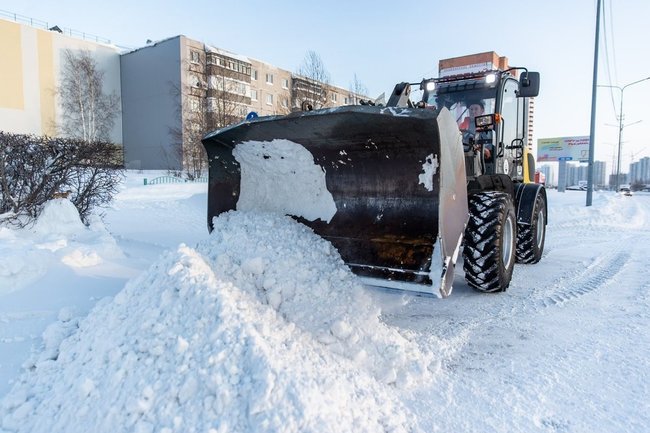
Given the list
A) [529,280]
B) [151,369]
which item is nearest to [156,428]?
[151,369]

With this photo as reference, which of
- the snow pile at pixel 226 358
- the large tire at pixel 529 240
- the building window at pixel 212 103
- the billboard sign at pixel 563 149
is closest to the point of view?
the snow pile at pixel 226 358

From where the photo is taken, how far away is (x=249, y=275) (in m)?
3.17

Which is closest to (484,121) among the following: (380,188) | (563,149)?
(380,188)

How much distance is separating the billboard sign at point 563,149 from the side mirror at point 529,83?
39327mm

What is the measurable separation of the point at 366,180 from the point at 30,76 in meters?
37.1

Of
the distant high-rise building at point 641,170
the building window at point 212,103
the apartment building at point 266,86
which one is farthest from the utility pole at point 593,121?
the distant high-rise building at point 641,170

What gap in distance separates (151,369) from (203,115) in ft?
99.6

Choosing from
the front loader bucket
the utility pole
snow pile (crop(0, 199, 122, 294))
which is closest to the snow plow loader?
the front loader bucket

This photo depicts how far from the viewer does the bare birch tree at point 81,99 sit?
3269cm

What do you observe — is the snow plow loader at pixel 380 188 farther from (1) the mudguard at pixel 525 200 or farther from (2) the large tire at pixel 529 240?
(2) the large tire at pixel 529 240

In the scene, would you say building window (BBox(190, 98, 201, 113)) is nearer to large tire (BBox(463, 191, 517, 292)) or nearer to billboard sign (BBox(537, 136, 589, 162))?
large tire (BBox(463, 191, 517, 292))

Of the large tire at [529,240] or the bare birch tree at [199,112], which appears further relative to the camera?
the bare birch tree at [199,112]

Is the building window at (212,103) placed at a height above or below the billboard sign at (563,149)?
above

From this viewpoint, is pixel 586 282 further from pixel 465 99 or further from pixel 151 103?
pixel 151 103
